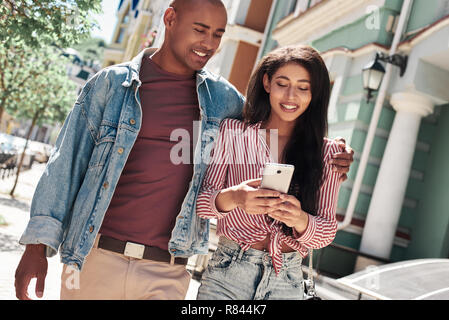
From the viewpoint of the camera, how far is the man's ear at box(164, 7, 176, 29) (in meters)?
2.63

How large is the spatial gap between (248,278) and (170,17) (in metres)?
1.34

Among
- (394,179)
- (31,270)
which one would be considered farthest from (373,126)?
(31,270)

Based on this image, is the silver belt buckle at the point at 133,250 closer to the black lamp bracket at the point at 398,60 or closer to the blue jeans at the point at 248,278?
the blue jeans at the point at 248,278

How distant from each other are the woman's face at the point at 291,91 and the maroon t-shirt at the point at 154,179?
0.43 metres

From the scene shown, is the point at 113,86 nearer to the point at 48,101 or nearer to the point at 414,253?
the point at 414,253

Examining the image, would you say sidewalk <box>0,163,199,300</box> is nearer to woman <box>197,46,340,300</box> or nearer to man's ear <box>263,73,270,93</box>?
woman <box>197,46,340,300</box>

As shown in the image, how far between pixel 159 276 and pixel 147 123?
0.71 meters

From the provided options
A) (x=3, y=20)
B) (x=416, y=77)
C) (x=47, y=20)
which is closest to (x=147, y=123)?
(x=3, y=20)

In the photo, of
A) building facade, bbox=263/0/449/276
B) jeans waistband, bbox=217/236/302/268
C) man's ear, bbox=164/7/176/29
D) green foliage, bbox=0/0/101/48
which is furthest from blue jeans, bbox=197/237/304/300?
building facade, bbox=263/0/449/276

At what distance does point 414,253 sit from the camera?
313 inches

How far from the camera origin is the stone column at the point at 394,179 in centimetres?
766

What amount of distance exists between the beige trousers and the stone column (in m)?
5.82

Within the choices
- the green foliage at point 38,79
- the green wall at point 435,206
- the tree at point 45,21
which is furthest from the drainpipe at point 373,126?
the green foliage at point 38,79

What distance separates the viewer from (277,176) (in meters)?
2.01
